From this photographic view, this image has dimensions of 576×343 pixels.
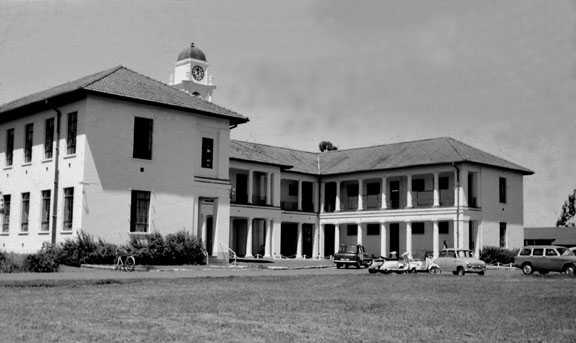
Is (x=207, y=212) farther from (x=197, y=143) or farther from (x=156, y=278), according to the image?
(x=156, y=278)

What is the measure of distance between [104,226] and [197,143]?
6868mm

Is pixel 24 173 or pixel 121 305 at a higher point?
pixel 24 173

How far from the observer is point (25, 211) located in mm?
36906

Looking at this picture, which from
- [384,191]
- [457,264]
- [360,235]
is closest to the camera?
[457,264]

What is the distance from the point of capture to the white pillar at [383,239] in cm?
5732

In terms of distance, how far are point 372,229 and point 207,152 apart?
84.7 feet

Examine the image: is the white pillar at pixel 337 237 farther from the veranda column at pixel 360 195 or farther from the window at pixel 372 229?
the veranda column at pixel 360 195

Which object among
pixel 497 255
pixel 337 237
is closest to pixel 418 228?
pixel 337 237

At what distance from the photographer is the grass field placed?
10625 millimetres

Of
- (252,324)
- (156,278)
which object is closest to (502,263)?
(156,278)

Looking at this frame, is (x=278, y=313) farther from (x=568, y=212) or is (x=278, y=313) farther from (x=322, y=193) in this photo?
(x=568, y=212)

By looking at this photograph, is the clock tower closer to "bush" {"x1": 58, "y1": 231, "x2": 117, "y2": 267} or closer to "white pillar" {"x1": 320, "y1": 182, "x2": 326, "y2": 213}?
"white pillar" {"x1": 320, "y1": 182, "x2": 326, "y2": 213}

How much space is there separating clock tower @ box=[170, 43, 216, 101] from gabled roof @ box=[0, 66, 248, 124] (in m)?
34.5

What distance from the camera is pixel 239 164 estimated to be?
5369 centimetres
